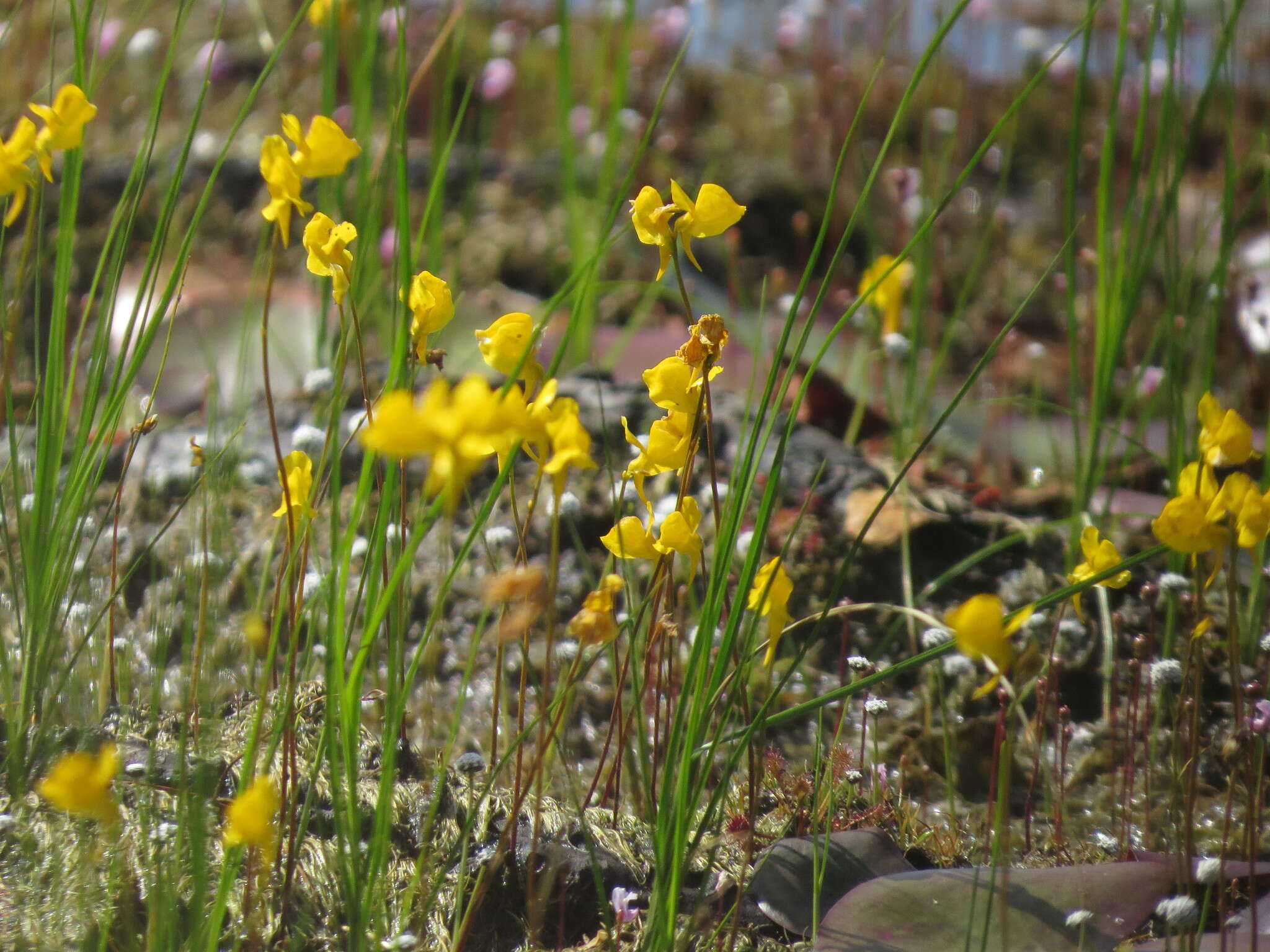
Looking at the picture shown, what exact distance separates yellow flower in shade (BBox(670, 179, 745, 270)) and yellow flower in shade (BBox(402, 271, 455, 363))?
0.61 ft

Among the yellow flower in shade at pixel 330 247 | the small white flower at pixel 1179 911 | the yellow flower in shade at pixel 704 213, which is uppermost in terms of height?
the yellow flower in shade at pixel 704 213

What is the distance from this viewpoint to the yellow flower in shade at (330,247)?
2.65 feet

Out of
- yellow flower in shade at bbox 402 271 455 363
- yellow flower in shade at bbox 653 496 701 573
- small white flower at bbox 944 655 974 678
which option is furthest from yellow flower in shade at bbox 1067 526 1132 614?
yellow flower in shade at bbox 402 271 455 363

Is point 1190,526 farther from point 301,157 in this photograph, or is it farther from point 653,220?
point 301,157

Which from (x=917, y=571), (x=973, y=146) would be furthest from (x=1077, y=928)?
(x=973, y=146)

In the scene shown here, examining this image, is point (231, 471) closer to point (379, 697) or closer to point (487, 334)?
→ point (379, 697)

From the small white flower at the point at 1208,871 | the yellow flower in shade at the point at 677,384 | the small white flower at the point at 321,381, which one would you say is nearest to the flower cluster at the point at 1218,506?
the small white flower at the point at 1208,871

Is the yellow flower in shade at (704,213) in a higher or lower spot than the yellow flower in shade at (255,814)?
higher

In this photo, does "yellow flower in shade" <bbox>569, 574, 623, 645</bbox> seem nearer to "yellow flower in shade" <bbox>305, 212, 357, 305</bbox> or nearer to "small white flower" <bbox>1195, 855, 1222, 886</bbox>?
"yellow flower in shade" <bbox>305, 212, 357, 305</bbox>

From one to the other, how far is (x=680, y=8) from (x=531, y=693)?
4012 mm

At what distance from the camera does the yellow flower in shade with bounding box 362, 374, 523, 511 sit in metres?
0.50

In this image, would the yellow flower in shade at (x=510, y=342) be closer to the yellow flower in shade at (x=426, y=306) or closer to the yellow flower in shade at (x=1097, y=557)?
the yellow flower in shade at (x=426, y=306)

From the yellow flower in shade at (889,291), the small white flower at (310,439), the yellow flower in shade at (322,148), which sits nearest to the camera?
the yellow flower in shade at (322,148)

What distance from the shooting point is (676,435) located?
2.83 feet
